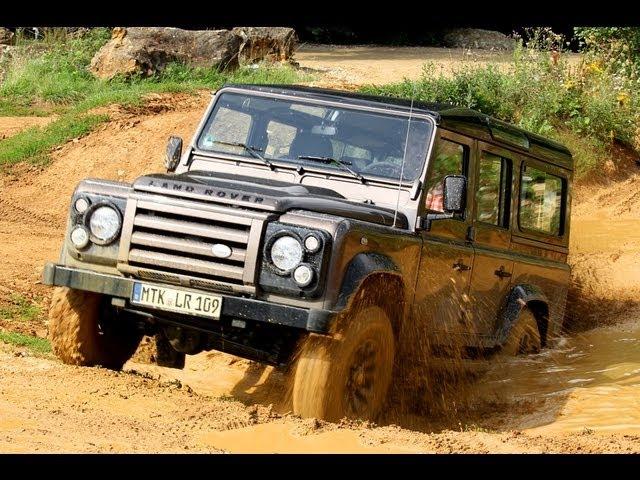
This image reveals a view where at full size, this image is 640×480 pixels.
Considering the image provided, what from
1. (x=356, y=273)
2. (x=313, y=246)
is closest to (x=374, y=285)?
(x=356, y=273)

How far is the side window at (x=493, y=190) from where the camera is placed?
8.01m

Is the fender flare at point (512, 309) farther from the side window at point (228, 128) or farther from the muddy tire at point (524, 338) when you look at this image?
the side window at point (228, 128)

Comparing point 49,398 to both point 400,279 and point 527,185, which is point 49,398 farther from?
point 527,185

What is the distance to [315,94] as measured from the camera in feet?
25.0

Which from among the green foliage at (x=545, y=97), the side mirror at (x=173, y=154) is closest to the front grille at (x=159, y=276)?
the side mirror at (x=173, y=154)

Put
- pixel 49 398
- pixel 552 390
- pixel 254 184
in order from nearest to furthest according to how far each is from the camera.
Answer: pixel 49 398
pixel 254 184
pixel 552 390

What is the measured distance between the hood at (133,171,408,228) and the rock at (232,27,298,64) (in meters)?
11.7

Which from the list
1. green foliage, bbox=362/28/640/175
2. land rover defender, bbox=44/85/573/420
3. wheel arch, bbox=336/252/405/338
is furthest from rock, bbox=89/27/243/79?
wheel arch, bbox=336/252/405/338

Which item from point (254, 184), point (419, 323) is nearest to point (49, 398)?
point (254, 184)

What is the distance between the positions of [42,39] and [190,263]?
1388cm

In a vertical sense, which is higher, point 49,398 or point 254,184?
point 254,184

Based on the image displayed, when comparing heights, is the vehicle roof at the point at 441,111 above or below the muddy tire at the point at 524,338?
above

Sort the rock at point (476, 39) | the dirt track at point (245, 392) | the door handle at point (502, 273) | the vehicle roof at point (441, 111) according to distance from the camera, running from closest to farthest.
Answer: the dirt track at point (245, 392) → the vehicle roof at point (441, 111) → the door handle at point (502, 273) → the rock at point (476, 39)

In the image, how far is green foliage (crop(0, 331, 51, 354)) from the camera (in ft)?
25.5
